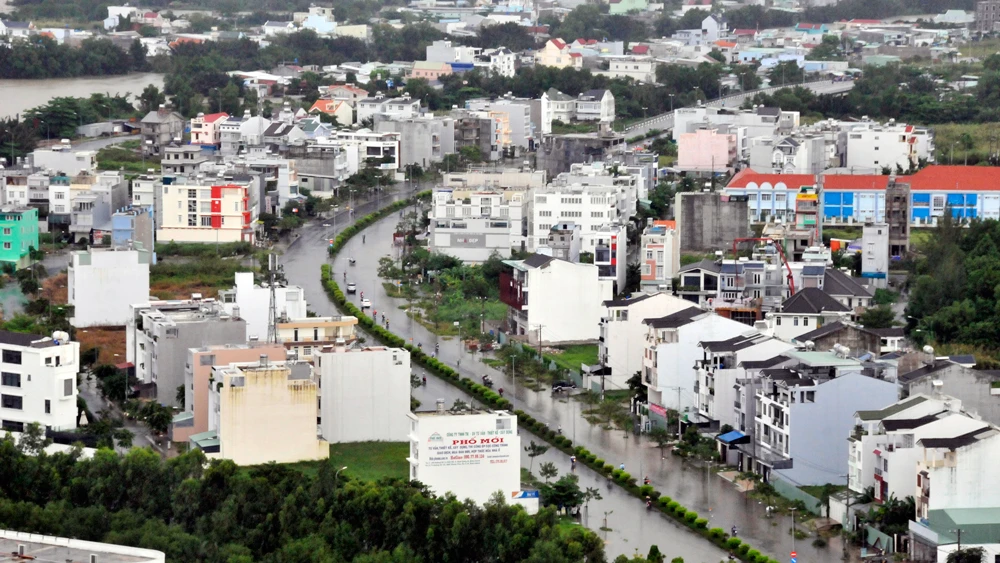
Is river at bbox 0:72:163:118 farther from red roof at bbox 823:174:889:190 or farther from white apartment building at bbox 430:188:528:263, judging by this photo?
red roof at bbox 823:174:889:190

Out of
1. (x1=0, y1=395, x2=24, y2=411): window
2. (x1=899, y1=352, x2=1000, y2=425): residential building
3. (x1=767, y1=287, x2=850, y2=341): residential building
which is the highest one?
(x1=767, y1=287, x2=850, y2=341): residential building

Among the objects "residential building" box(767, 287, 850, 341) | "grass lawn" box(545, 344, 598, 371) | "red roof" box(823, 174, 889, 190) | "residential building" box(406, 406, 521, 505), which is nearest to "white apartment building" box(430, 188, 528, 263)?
"grass lawn" box(545, 344, 598, 371)

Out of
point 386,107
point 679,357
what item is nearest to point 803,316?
point 679,357

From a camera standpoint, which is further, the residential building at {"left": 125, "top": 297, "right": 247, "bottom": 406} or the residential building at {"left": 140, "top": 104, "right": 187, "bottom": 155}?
the residential building at {"left": 140, "top": 104, "right": 187, "bottom": 155}

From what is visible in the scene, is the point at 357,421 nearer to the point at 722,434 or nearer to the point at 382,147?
the point at 722,434

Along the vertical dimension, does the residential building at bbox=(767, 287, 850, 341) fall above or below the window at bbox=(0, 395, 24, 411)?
above

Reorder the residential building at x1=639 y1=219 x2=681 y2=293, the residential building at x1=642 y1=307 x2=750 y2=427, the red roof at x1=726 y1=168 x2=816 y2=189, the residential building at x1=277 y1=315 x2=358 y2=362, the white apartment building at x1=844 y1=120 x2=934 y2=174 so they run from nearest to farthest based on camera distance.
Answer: the residential building at x1=642 y1=307 x2=750 y2=427 < the residential building at x1=277 y1=315 x2=358 y2=362 < the residential building at x1=639 y1=219 x2=681 y2=293 < the red roof at x1=726 y1=168 x2=816 y2=189 < the white apartment building at x1=844 y1=120 x2=934 y2=174

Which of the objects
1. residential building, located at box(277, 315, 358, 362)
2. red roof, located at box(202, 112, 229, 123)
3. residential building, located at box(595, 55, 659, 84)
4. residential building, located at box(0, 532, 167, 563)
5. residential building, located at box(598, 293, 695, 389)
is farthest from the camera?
residential building, located at box(595, 55, 659, 84)
